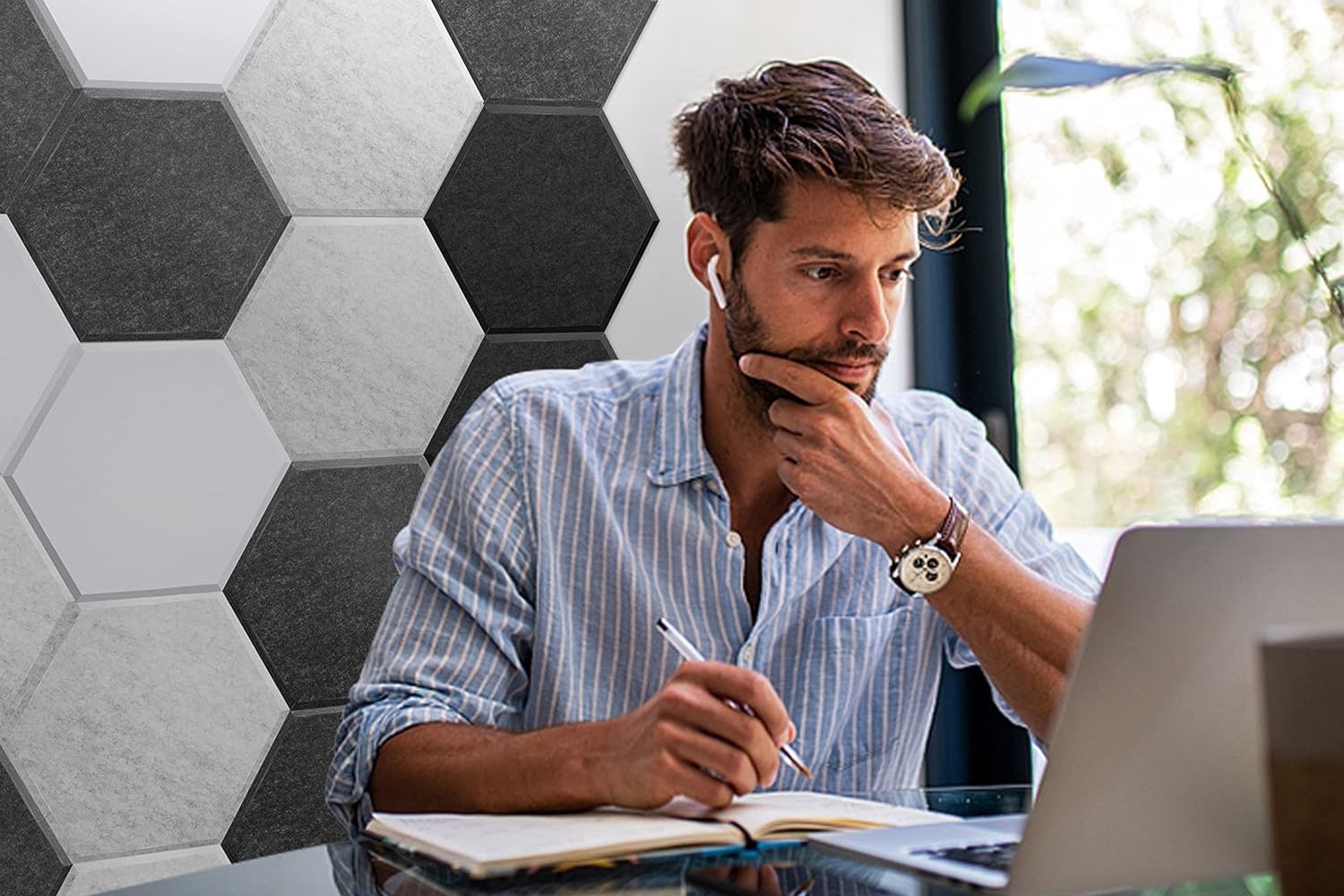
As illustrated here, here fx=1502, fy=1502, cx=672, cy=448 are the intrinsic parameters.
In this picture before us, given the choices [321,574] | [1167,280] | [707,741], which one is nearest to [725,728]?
[707,741]

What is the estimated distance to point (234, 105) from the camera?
2.01 meters

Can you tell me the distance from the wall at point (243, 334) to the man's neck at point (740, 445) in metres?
0.39

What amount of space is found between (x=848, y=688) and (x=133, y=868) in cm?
95

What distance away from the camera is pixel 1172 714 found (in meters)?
0.79

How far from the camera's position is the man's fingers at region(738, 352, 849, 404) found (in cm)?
177

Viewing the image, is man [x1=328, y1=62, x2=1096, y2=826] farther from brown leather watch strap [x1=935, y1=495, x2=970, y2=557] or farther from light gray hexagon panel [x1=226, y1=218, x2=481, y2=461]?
light gray hexagon panel [x1=226, y1=218, x2=481, y2=461]

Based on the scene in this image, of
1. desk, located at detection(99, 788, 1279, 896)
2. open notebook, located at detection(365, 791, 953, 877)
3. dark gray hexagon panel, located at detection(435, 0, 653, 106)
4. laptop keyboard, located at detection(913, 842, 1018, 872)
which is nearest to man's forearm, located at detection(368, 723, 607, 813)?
open notebook, located at detection(365, 791, 953, 877)

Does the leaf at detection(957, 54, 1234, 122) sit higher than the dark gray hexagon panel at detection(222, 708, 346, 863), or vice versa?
the leaf at detection(957, 54, 1234, 122)

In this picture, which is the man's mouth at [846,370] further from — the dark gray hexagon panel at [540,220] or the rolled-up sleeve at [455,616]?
the dark gray hexagon panel at [540,220]

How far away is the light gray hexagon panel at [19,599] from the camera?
6.07 feet

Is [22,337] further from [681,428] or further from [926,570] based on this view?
[926,570]

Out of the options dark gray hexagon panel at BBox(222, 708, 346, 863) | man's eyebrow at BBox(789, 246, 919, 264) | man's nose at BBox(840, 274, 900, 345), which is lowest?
dark gray hexagon panel at BBox(222, 708, 346, 863)

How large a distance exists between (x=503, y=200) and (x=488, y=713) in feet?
2.97

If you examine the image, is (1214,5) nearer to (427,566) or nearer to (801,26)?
(801,26)
